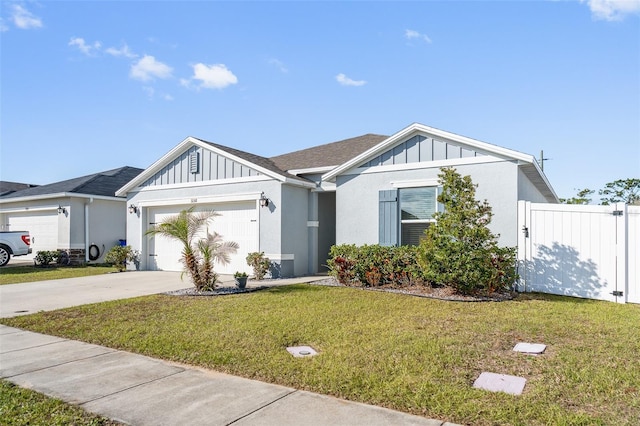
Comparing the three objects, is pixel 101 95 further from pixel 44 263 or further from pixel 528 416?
pixel 528 416

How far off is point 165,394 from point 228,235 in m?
9.67

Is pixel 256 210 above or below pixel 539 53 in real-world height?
below

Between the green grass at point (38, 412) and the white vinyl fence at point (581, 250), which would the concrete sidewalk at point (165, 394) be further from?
the white vinyl fence at point (581, 250)

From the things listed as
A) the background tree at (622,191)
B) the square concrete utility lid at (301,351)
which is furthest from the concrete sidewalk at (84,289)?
the background tree at (622,191)

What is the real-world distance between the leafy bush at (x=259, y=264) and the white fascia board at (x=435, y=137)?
302cm

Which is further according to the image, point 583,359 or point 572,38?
point 572,38

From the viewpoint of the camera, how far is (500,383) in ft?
12.7

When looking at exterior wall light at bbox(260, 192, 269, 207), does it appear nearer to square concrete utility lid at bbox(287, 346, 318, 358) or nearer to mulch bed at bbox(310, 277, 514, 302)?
mulch bed at bbox(310, 277, 514, 302)

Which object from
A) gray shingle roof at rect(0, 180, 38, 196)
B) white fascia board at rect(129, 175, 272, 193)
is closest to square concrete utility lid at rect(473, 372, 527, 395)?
white fascia board at rect(129, 175, 272, 193)

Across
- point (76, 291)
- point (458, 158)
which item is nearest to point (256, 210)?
point (76, 291)

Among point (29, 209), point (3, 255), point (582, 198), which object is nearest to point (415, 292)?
point (3, 255)

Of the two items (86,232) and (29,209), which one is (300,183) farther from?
(29,209)

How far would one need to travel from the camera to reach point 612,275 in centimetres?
820

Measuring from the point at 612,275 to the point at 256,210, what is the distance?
9.29 metres
